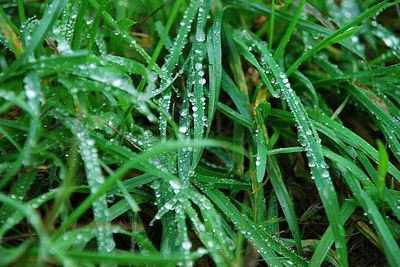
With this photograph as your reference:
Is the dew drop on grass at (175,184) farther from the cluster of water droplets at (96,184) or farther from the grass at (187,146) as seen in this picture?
the cluster of water droplets at (96,184)

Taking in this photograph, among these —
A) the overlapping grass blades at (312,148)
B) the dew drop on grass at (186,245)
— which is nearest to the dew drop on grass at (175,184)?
the dew drop on grass at (186,245)

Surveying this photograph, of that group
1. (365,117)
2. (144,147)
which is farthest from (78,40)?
(365,117)

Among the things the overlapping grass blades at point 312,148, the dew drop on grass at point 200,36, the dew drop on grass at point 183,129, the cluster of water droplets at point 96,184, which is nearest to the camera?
the cluster of water droplets at point 96,184

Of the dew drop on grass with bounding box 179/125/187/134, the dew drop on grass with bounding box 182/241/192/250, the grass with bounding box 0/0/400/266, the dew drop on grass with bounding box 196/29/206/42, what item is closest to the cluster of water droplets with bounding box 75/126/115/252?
the grass with bounding box 0/0/400/266

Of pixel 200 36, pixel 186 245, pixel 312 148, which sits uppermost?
pixel 200 36

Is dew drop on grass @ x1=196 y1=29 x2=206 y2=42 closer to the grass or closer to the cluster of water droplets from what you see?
the grass

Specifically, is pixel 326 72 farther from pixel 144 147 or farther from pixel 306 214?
pixel 144 147

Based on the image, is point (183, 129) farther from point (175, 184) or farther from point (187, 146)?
point (187, 146)

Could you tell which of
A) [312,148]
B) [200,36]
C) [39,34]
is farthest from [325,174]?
[39,34]
